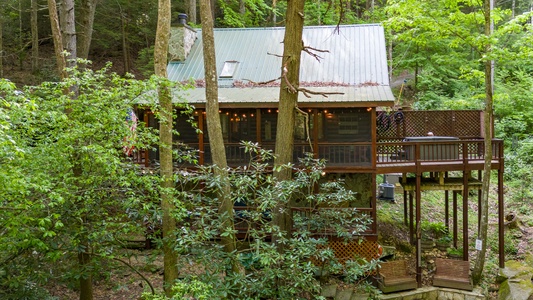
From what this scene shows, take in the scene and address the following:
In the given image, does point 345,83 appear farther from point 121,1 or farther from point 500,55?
point 121,1

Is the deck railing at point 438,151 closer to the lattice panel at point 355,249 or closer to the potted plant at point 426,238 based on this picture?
the lattice panel at point 355,249

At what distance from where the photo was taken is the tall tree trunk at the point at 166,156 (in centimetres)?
736

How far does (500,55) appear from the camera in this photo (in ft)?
34.7

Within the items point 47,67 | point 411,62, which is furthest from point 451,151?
point 47,67

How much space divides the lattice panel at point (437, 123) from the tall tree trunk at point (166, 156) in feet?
28.9

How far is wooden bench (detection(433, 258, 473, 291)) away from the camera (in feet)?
36.1

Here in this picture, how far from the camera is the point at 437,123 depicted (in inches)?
555

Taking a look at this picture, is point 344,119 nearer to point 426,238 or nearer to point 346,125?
point 346,125

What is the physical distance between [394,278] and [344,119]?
5016mm

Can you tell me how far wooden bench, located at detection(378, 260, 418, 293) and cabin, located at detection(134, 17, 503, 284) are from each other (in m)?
0.49

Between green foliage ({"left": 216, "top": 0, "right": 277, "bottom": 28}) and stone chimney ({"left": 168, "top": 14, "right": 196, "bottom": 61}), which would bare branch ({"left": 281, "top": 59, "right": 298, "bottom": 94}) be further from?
green foliage ({"left": 216, "top": 0, "right": 277, "bottom": 28})

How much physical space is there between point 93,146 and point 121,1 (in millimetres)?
20817

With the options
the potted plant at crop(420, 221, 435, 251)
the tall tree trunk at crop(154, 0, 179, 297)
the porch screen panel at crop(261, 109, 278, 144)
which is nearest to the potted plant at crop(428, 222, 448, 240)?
the potted plant at crop(420, 221, 435, 251)

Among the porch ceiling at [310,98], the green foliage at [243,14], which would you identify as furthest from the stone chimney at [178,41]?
the green foliage at [243,14]
